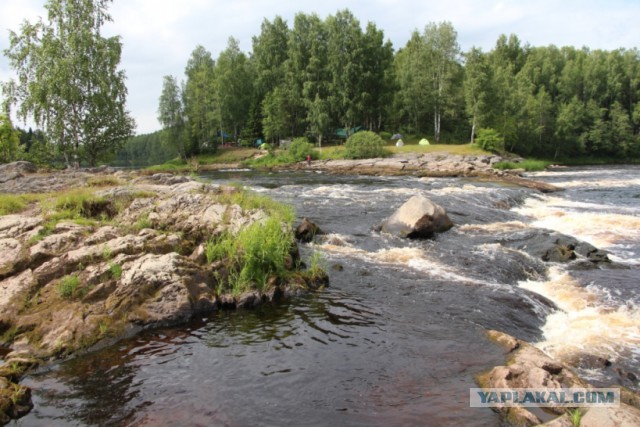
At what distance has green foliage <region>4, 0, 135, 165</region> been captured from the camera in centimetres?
3206

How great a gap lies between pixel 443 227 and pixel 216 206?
964 cm

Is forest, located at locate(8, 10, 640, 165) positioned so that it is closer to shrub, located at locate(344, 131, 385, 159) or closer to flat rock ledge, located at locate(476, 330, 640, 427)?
shrub, located at locate(344, 131, 385, 159)

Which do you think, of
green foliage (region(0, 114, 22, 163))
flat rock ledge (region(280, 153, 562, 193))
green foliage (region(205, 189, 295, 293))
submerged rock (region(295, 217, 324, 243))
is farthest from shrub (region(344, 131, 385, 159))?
green foliage (region(205, 189, 295, 293))

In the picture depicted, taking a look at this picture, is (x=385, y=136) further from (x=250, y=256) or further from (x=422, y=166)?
(x=250, y=256)

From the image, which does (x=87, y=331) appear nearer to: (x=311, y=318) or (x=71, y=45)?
(x=311, y=318)

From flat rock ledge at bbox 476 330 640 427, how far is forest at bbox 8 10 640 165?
57274mm

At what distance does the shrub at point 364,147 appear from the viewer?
55.6 meters

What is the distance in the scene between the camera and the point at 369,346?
8406 millimetres

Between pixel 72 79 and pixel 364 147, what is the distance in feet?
113

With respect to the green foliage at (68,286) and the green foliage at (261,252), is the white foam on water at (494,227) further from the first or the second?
the green foliage at (68,286)

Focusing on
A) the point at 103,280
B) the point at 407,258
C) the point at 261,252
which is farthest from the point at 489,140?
the point at 103,280

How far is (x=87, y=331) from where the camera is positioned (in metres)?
8.39

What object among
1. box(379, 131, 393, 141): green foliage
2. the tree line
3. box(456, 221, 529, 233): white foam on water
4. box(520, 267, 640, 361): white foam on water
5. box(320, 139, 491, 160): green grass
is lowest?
box(520, 267, 640, 361): white foam on water

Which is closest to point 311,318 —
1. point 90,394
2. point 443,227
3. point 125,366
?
point 125,366
